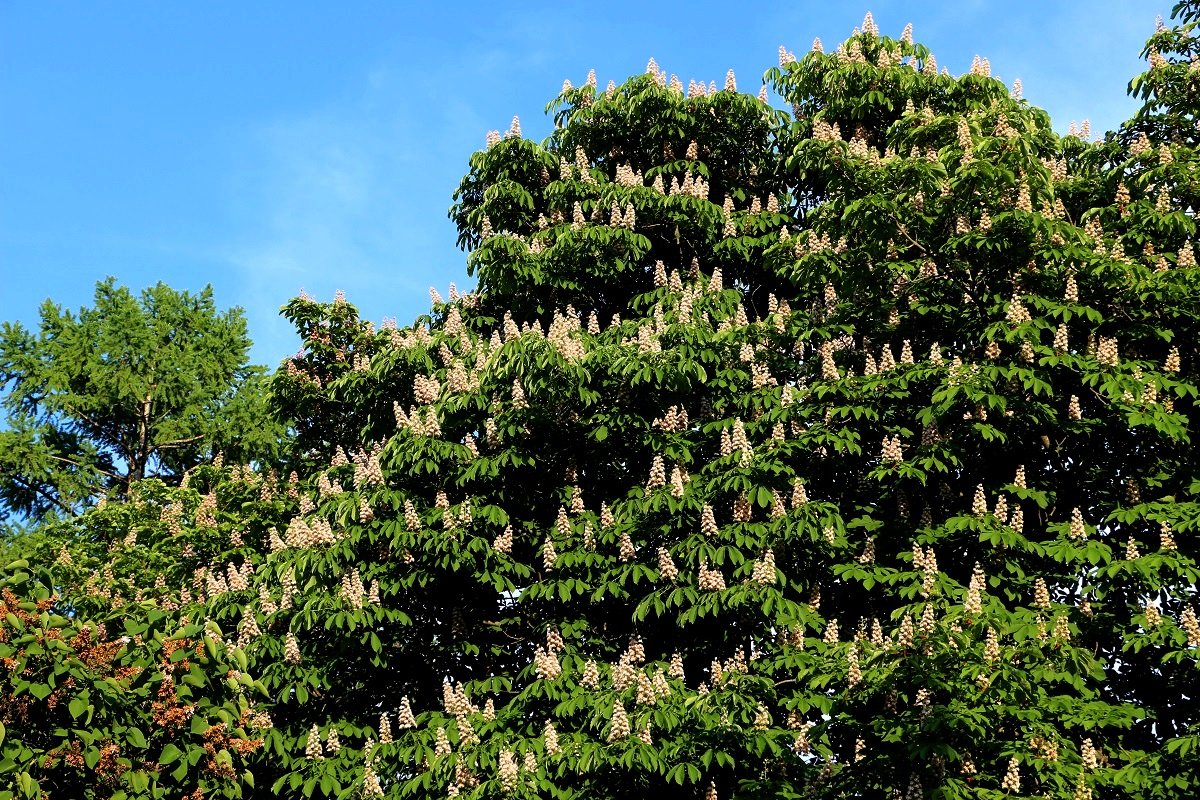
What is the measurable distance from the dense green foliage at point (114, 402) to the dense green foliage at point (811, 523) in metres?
14.5

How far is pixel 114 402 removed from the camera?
30875 millimetres

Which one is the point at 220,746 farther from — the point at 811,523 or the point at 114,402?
the point at 114,402

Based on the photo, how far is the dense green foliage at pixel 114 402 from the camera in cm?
3045

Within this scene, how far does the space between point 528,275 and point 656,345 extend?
3.45 metres

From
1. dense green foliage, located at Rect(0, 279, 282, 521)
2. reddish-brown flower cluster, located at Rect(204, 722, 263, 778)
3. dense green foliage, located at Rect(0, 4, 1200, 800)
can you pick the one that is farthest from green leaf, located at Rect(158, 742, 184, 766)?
dense green foliage, located at Rect(0, 279, 282, 521)

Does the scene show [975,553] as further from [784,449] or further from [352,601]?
[352,601]

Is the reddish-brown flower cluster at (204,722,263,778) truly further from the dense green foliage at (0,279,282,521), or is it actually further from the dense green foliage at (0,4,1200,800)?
the dense green foliage at (0,279,282,521)

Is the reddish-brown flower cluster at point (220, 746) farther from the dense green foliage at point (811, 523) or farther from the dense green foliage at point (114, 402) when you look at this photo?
the dense green foliage at point (114, 402)

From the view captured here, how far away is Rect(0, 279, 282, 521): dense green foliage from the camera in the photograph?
3045 cm

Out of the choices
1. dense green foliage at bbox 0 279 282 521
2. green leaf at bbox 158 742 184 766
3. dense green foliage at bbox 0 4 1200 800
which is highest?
dense green foliage at bbox 0 279 282 521

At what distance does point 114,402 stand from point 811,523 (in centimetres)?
2250

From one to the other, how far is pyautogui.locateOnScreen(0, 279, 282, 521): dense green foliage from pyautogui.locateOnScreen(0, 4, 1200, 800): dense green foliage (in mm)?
14511

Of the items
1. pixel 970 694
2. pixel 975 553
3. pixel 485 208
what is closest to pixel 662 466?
pixel 975 553

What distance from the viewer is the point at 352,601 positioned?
13.1 metres
